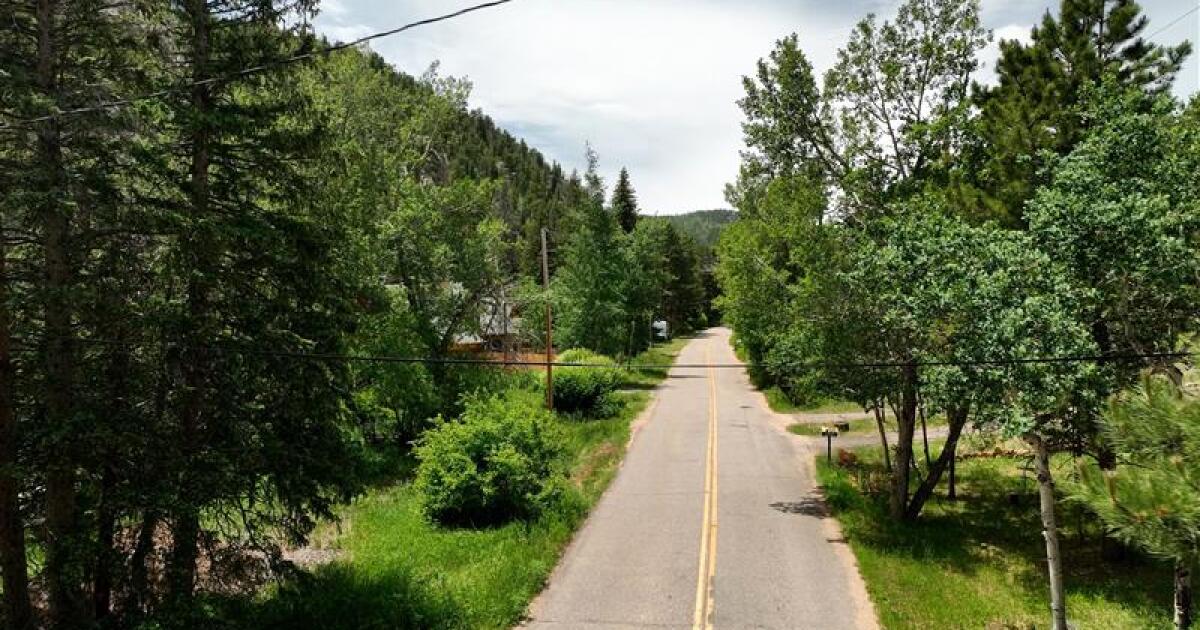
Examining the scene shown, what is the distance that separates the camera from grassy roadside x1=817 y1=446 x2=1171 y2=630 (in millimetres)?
11398

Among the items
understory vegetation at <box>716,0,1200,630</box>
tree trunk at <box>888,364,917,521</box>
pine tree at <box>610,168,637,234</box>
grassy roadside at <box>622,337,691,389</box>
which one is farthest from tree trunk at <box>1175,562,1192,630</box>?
pine tree at <box>610,168,637,234</box>

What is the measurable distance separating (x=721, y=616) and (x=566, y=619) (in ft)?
8.12

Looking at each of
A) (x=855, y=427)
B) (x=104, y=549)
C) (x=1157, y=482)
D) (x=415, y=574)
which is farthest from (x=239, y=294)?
(x=855, y=427)

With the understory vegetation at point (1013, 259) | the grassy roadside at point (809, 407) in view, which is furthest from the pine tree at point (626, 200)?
the understory vegetation at point (1013, 259)

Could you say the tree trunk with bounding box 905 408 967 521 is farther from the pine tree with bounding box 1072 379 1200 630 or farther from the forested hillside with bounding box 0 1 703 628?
the forested hillside with bounding box 0 1 703 628

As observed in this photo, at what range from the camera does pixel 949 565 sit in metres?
13.8

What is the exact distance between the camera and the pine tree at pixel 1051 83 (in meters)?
13.9

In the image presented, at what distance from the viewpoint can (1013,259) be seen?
10.7 m

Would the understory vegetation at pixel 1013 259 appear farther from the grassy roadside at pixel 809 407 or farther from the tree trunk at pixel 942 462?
the grassy roadside at pixel 809 407

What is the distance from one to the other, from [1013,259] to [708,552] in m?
7.76

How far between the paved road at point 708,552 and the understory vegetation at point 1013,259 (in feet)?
4.94

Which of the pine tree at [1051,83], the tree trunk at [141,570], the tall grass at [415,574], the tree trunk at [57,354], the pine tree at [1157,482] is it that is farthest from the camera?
the pine tree at [1051,83]

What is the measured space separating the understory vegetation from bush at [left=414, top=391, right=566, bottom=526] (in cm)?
599

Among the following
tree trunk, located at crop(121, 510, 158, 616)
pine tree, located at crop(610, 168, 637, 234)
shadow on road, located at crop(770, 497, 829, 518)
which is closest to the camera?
tree trunk, located at crop(121, 510, 158, 616)
